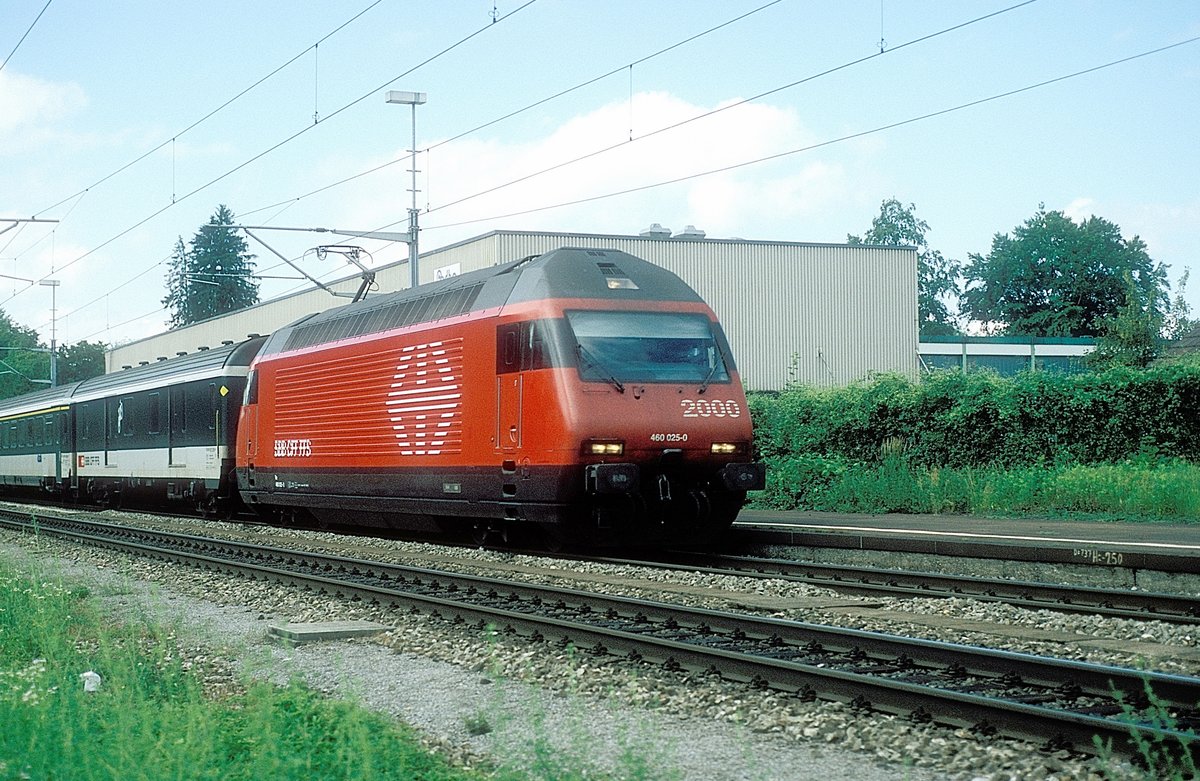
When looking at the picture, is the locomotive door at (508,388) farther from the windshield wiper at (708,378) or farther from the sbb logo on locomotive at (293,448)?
the sbb logo on locomotive at (293,448)

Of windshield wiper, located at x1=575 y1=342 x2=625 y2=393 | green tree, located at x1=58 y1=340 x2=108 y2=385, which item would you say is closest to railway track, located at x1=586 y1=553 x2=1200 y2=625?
windshield wiper, located at x1=575 y1=342 x2=625 y2=393

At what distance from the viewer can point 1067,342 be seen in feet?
241

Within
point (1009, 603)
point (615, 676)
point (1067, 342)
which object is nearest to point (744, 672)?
point (615, 676)

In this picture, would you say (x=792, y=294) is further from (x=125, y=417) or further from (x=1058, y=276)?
(x=1058, y=276)

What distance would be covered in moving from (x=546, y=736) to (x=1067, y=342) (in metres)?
71.7

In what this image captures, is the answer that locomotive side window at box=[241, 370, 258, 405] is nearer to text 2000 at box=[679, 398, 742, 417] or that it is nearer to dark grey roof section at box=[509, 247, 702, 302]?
dark grey roof section at box=[509, 247, 702, 302]

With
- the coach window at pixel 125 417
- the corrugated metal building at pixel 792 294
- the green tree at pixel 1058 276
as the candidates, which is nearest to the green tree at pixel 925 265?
the green tree at pixel 1058 276

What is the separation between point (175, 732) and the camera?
19.4 ft

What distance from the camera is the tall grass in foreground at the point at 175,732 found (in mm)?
5355

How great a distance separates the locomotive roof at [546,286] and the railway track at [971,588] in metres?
3.07

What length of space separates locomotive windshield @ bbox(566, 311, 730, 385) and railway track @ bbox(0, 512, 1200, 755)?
2932mm

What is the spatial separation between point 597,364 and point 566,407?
65 centimetres

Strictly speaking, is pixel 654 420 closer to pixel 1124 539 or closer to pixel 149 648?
pixel 1124 539

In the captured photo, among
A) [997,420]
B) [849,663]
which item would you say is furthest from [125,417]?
[849,663]
